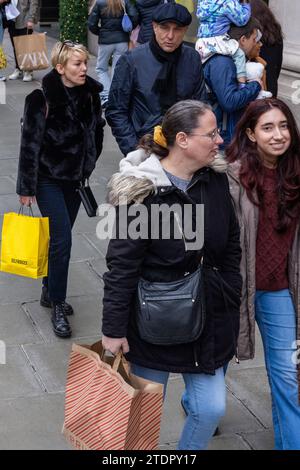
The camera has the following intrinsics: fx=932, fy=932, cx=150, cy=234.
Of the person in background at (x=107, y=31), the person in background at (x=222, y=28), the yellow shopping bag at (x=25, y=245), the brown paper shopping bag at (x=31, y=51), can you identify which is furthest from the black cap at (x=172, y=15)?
the brown paper shopping bag at (x=31, y=51)

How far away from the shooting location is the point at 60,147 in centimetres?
580

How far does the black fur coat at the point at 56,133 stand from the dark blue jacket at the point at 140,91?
18 cm

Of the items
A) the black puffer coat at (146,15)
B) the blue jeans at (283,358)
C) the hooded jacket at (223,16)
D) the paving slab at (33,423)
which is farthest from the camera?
the black puffer coat at (146,15)

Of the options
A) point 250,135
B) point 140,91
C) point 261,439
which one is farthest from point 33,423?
point 140,91

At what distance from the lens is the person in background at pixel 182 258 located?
3.76 m

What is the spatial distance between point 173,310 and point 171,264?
0.61ft

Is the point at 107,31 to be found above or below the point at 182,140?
below

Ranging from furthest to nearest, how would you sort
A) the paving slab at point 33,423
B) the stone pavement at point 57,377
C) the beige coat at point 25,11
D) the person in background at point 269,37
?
the beige coat at point 25,11, the person in background at point 269,37, the stone pavement at point 57,377, the paving slab at point 33,423

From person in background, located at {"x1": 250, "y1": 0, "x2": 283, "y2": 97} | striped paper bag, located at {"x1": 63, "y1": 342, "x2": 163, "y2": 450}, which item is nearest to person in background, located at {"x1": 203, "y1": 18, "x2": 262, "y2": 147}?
person in background, located at {"x1": 250, "y1": 0, "x2": 283, "y2": 97}

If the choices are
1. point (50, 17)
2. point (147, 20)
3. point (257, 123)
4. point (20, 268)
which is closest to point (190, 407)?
point (257, 123)

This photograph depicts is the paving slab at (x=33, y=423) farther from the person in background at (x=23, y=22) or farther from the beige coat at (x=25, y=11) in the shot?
the beige coat at (x=25, y=11)

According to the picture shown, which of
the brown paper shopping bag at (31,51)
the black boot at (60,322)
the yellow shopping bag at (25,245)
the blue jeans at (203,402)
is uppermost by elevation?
Result: the blue jeans at (203,402)

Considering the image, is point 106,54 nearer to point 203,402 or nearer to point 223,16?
point 223,16
